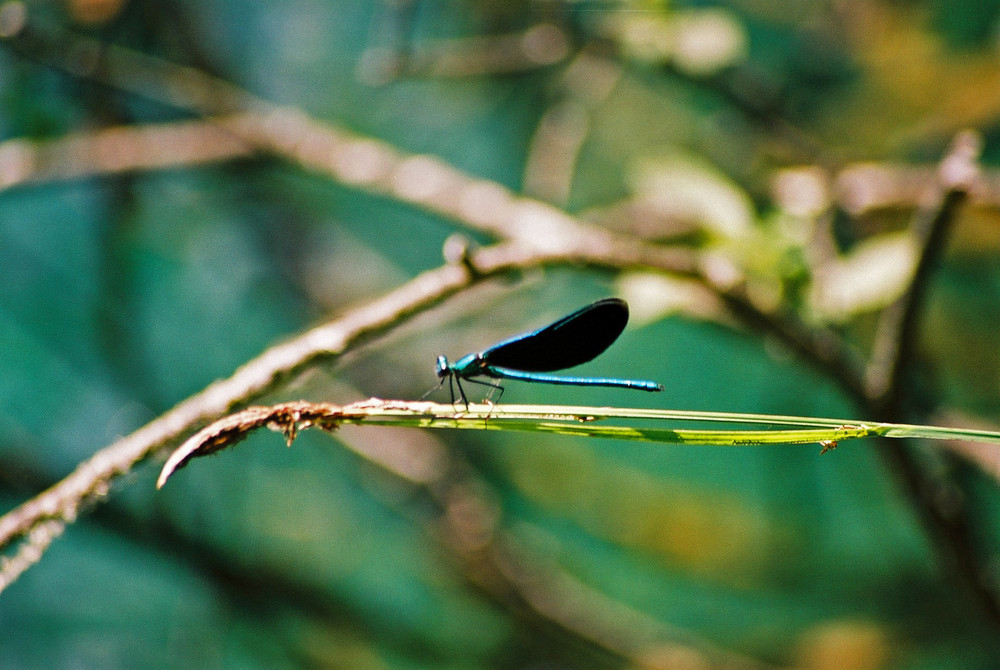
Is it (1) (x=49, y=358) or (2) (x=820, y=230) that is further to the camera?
(1) (x=49, y=358)

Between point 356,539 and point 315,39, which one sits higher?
point 315,39

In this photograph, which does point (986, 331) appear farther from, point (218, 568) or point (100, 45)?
point (100, 45)

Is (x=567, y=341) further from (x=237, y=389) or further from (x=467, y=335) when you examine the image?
(x=467, y=335)

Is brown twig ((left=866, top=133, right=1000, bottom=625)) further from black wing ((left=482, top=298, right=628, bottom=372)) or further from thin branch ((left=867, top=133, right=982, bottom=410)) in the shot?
black wing ((left=482, top=298, right=628, bottom=372))

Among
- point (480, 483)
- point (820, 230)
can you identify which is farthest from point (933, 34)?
point (480, 483)

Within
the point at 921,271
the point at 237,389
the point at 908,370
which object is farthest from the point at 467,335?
the point at 237,389

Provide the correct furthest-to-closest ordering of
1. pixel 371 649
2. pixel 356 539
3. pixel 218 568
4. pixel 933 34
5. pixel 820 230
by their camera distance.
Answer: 1. pixel 356 539
2. pixel 371 649
3. pixel 218 568
4. pixel 933 34
5. pixel 820 230
